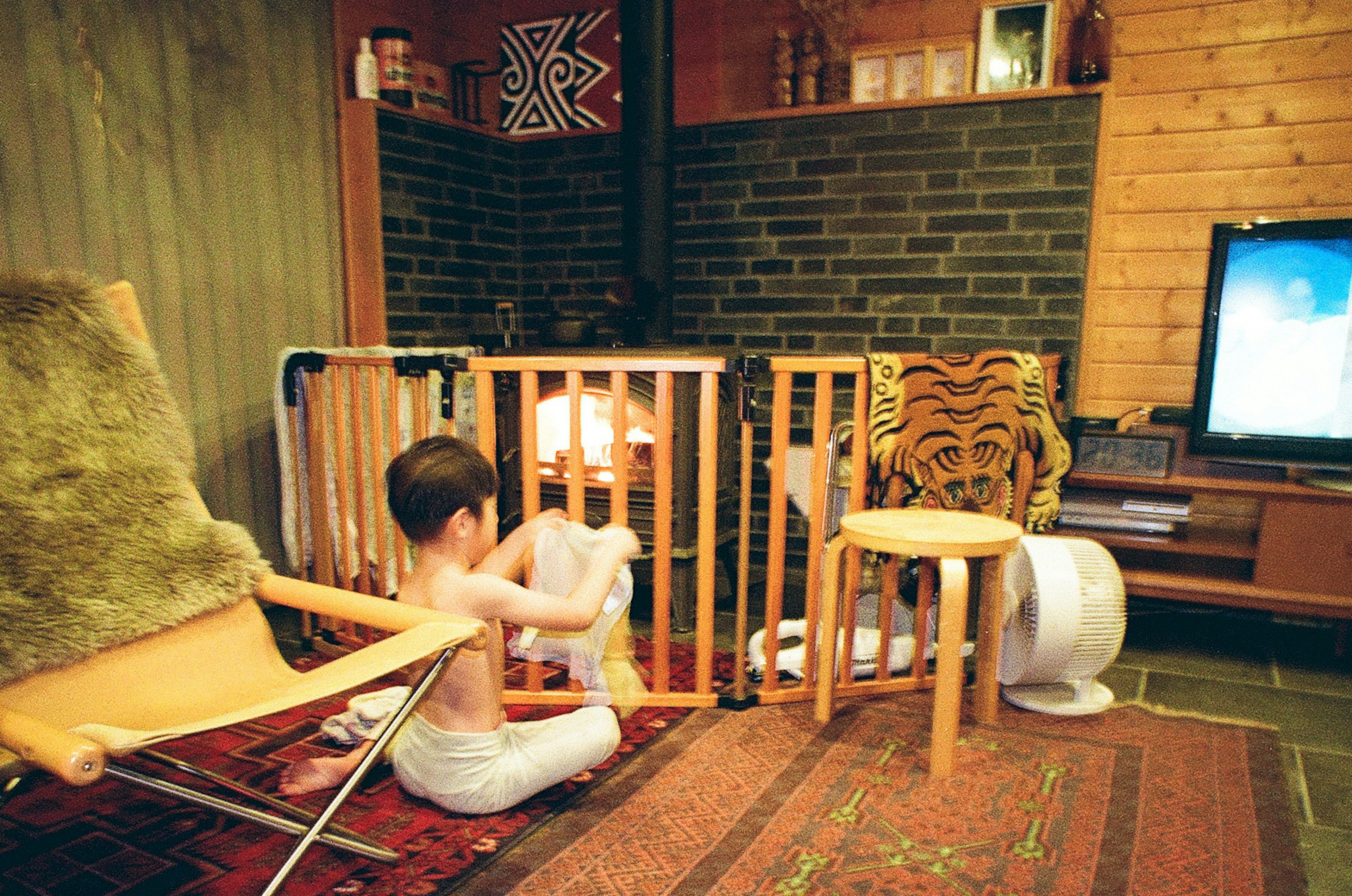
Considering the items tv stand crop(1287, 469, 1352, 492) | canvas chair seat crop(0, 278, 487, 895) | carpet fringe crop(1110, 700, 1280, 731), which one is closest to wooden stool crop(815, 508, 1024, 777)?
carpet fringe crop(1110, 700, 1280, 731)

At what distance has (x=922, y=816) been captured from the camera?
1777mm

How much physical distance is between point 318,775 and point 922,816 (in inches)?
51.4

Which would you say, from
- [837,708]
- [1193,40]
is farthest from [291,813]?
[1193,40]

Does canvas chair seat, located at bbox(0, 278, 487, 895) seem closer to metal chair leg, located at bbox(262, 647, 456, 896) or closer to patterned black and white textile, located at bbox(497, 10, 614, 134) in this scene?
metal chair leg, located at bbox(262, 647, 456, 896)

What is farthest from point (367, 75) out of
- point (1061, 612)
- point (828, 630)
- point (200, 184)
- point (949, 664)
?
point (1061, 612)

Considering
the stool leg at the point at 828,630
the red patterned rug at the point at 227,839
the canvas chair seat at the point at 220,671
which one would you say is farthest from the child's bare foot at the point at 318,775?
the stool leg at the point at 828,630

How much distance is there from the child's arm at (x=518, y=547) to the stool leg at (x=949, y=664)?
34.1 inches

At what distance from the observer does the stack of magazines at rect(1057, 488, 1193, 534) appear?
9.59ft

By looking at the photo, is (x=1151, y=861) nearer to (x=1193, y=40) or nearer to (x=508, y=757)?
(x=508, y=757)

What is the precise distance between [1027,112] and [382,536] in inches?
107

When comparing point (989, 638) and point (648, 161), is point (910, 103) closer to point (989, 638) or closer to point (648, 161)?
point (648, 161)

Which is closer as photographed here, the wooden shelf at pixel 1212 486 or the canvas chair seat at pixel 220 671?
the canvas chair seat at pixel 220 671

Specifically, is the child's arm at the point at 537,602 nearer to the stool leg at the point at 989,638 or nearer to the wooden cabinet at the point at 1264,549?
the stool leg at the point at 989,638

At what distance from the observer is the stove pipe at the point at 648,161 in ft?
10.3
